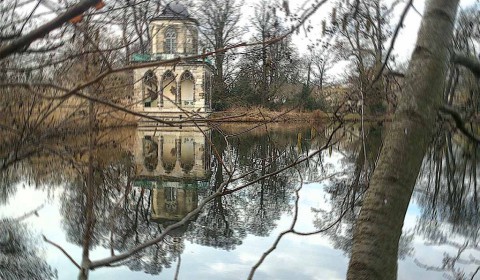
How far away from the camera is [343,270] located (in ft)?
15.6

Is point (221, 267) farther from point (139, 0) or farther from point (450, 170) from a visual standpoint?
point (450, 170)

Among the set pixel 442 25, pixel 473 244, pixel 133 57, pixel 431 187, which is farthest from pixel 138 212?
pixel 431 187

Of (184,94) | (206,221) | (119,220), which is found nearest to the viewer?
(119,220)

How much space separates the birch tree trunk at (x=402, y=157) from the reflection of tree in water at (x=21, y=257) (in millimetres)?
4322

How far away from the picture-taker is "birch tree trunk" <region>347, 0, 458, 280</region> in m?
0.84

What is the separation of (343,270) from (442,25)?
4.27 metres

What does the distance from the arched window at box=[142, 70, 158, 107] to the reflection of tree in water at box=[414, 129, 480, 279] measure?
2.85 meters

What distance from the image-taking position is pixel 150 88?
1332mm

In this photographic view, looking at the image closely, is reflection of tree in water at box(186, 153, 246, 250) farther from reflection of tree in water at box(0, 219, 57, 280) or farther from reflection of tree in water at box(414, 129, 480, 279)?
reflection of tree in water at box(414, 129, 480, 279)

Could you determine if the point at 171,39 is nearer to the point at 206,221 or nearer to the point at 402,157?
the point at 402,157

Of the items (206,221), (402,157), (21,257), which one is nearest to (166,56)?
(402,157)

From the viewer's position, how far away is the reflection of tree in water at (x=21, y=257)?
14.3ft

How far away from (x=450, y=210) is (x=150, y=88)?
755cm

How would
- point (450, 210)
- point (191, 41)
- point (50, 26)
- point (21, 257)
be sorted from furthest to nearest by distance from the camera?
point (450, 210) → point (21, 257) → point (191, 41) → point (50, 26)
